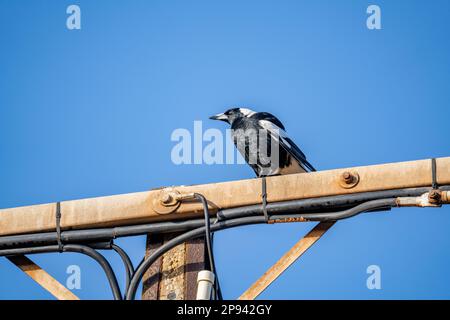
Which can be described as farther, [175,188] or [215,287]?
[175,188]

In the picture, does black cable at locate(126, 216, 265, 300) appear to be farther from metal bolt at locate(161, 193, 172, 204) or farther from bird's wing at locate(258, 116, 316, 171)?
bird's wing at locate(258, 116, 316, 171)

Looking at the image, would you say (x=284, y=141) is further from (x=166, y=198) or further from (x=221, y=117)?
(x=166, y=198)

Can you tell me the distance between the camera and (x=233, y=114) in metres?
9.47

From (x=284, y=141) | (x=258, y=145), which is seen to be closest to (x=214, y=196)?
(x=284, y=141)

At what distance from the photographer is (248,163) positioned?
8.33 metres

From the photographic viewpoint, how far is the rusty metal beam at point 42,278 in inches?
188

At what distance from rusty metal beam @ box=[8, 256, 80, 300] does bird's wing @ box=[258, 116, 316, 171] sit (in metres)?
3.00

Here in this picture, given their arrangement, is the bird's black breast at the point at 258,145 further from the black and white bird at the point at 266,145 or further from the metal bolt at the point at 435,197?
the metal bolt at the point at 435,197

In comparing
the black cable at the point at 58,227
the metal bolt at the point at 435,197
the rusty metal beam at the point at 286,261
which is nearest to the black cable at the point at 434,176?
the metal bolt at the point at 435,197

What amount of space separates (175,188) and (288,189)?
0.55 meters
